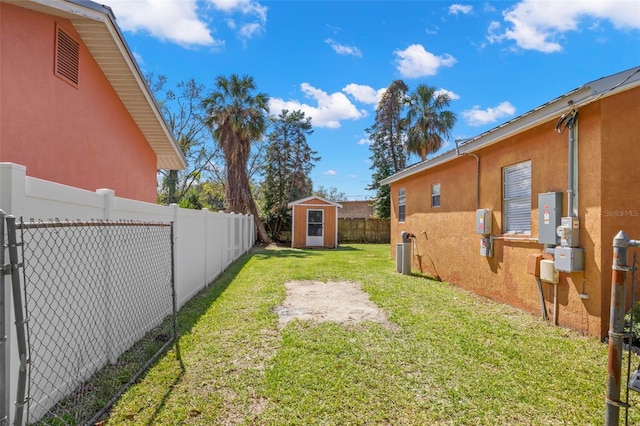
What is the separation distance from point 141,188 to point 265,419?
8.12 meters

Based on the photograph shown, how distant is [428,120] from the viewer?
73.8 feet

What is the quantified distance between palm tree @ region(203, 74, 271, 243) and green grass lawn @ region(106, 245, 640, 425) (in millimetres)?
14617

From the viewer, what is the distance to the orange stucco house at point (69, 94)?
4621 mm

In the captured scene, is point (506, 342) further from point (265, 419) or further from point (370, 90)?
point (370, 90)

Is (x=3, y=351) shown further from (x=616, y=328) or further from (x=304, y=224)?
(x=304, y=224)

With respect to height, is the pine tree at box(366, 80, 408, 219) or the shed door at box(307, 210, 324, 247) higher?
the pine tree at box(366, 80, 408, 219)

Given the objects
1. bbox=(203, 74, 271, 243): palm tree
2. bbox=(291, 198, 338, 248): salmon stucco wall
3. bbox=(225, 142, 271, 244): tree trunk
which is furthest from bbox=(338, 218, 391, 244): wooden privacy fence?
bbox=(203, 74, 271, 243): palm tree

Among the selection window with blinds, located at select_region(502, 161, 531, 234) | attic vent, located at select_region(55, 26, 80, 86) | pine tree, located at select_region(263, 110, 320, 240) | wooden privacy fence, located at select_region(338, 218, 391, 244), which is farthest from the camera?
pine tree, located at select_region(263, 110, 320, 240)

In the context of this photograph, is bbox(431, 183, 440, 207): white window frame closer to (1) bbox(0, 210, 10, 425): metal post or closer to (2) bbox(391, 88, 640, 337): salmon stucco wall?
(2) bbox(391, 88, 640, 337): salmon stucco wall

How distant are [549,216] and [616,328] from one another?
11.9 feet

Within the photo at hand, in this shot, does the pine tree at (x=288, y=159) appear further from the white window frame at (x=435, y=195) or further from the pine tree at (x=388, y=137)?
the white window frame at (x=435, y=195)

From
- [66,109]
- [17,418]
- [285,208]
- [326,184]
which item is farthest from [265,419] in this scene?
[326,184]

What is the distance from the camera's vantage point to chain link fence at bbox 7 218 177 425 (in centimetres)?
253

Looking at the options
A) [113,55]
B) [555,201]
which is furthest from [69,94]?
[555,201]
